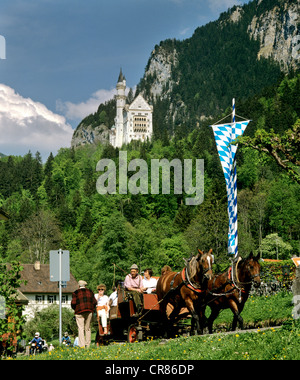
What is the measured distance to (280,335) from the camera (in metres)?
11.3

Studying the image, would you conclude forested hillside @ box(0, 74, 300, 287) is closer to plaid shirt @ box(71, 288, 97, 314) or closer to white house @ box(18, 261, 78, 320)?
white house @ box(18, 261, 78, 320)

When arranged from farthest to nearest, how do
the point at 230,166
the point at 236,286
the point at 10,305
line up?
the point at 230,166
the point at 236,286
the point at 10,305

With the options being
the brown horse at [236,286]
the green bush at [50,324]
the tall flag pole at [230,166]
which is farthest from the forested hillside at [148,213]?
the green bush at [50,324]

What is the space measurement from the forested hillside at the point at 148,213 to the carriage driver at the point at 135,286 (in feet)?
16.1

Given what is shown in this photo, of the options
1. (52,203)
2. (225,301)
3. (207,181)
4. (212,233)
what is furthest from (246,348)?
(52,203)

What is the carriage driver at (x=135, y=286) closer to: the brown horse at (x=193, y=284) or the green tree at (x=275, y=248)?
the brown horse at (x=193, y=284)

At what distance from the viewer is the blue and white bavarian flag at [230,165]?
22094 millimetres

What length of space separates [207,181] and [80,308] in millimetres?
106729

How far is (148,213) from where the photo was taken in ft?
381

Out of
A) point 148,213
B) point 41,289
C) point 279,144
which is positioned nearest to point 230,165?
point 279,144

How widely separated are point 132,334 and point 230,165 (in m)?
9.15

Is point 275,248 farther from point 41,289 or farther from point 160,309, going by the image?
point 160,309

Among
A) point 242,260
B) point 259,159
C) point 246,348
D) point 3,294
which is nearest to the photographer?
point 246,348
